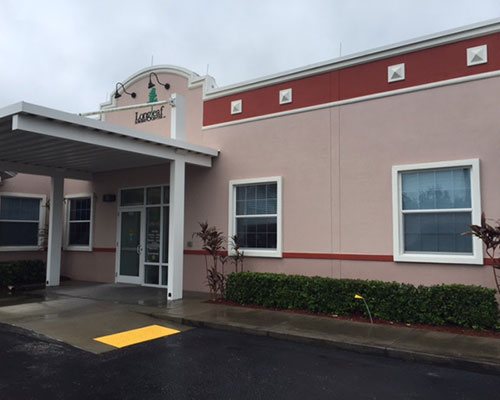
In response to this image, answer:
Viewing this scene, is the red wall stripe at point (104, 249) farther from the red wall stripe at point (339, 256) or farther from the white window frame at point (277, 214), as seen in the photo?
the red wall stripe at point (339, 256)

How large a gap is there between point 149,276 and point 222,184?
11.8 feet

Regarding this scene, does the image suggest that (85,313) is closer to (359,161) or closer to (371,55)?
(359,161)

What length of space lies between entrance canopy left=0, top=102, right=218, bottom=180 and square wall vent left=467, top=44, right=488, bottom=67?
5.93 metres

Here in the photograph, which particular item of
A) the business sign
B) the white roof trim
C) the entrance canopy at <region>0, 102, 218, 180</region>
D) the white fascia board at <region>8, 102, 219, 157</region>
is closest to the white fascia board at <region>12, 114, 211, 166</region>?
the entrance canopy at <region>0, 102, 218, 180</region>

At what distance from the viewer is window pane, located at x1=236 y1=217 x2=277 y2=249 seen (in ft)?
33.0

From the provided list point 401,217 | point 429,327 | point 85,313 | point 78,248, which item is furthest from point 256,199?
point 78,248

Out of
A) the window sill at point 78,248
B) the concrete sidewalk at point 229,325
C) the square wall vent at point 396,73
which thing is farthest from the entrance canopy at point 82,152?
the square wall vent at point 396,73

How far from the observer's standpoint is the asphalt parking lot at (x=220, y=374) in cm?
454

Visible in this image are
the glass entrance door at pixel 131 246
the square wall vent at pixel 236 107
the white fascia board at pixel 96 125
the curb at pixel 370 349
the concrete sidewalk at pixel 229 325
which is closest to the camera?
the curb at pixel 370 349

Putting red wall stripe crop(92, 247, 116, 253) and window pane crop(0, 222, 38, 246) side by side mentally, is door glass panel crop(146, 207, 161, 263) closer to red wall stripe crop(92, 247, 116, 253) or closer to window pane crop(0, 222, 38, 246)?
red wall stripe crop(92, 247, 116, 253)

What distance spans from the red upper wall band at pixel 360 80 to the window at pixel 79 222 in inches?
207

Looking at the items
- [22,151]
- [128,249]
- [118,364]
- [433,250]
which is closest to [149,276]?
[128,249]

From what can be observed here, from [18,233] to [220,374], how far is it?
11.3 m

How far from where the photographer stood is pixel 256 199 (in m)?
10.4
